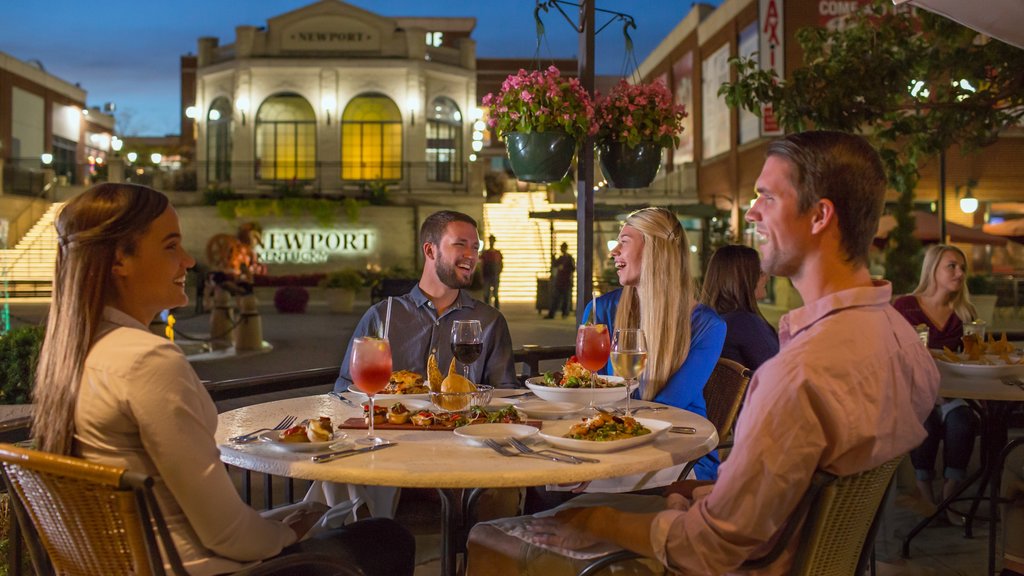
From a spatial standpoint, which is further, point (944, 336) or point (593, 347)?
point (944, 336)

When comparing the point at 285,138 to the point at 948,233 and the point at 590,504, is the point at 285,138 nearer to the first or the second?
the point at 948,233

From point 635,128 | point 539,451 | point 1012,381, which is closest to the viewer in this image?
point 539,451

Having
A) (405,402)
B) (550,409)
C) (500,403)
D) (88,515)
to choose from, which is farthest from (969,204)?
(88,515)

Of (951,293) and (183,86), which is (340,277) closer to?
(951,293)

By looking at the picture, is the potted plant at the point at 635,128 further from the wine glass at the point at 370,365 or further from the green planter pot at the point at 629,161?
the wine glass at the point at 370,365

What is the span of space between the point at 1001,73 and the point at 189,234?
102ft

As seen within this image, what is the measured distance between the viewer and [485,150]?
63.1m

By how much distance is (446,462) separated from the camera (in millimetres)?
2557

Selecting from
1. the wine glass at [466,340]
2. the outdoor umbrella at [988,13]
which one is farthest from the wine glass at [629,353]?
the outdoor umbrella at [988,13]

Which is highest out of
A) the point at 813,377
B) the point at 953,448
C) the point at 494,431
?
the point at 813,377

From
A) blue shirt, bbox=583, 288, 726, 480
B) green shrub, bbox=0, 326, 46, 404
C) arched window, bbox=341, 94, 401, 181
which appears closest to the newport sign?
arched window, bbox=341, 94, 401, 181

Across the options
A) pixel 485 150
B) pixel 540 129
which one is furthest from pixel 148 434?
pixel 485 150

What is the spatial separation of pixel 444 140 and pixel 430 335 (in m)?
38.3

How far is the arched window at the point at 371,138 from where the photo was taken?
135 feet
